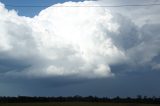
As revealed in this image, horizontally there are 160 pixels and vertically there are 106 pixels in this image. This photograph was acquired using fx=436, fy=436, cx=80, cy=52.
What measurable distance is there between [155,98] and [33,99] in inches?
1230

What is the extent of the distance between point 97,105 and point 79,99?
23.5 m

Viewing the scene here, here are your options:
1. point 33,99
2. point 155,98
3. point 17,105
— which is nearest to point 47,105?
point 17,105

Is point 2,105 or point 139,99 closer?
point 2,105

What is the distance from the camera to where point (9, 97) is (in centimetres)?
11375

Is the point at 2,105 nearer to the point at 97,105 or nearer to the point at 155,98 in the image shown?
the point at 97,105

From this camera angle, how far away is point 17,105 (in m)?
91.9

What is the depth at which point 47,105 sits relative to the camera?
90.9m

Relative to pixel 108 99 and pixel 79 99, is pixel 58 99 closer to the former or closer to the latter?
pixel 79 99

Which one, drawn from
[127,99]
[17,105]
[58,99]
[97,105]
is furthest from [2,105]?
[127,99]

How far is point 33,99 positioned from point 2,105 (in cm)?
2476

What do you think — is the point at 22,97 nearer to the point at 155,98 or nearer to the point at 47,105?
the point at 47,105

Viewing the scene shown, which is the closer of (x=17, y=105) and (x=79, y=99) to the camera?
(x=17, y=105)

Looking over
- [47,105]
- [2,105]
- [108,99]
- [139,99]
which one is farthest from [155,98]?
[2,105]

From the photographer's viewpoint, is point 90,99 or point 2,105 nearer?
point 2,105
